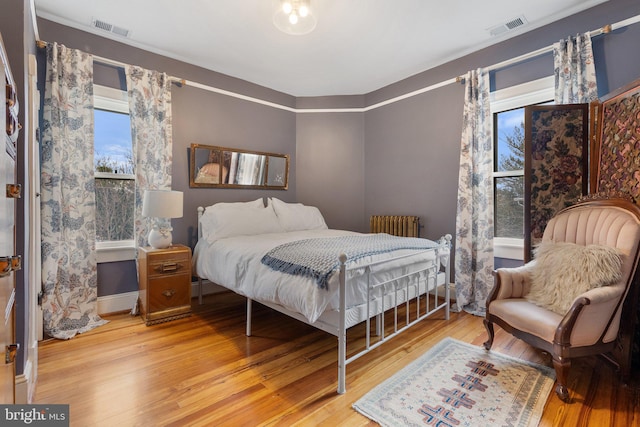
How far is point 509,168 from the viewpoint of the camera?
10.4ft

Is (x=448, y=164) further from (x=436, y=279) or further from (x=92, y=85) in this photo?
(x=92, y=85)

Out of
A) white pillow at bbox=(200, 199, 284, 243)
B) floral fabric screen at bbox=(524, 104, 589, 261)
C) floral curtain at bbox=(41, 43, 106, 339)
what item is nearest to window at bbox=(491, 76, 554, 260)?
floral fabric screen at bbox=(524, 104, 589, 261)

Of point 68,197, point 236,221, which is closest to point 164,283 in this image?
point 236,221

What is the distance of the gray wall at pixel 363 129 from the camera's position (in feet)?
8.87

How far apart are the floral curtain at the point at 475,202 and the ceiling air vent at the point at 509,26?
343 mm

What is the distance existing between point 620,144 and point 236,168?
12.0ft

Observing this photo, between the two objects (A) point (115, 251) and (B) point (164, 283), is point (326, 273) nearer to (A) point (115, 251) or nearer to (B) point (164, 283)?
(B) point (164, 283)

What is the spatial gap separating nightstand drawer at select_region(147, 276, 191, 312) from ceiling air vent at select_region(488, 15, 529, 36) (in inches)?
151

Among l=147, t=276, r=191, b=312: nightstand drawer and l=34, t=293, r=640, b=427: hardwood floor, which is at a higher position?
l=147, t=276, r=191, b=312: nightstand drawer

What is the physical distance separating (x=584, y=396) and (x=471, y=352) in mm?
660

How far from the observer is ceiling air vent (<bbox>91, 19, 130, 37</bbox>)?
2766 mm

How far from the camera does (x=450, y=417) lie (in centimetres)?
161

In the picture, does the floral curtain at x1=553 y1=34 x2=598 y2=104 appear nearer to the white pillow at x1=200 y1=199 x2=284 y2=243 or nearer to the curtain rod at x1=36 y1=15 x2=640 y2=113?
the curtain rod at x1=36 y1=15 x2=640 y2=113

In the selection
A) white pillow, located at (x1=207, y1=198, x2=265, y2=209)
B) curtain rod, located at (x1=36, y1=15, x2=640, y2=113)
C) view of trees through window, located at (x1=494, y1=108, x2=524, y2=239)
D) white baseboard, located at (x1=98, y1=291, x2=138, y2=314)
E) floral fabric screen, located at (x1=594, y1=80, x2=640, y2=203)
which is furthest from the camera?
white pillow, located at (x1=207, y1=198, x2=265, y2=209)
